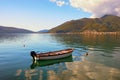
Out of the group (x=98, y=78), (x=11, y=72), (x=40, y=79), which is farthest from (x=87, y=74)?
(x=11, y=72)

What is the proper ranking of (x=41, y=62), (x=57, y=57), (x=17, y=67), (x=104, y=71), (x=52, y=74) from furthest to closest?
(x=57, y=57), (x=41, y=62), (x=17, y=67), (x=104, y=71), (x=52, y=74)

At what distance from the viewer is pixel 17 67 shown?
125ft

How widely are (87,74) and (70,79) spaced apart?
4.81 metres

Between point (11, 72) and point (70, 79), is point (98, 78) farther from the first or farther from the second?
point (11, 72)

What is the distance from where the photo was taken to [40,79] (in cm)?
2892

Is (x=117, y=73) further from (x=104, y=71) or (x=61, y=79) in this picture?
(x=61, y=79)

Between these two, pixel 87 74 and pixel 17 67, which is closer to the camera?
pixel 87 74

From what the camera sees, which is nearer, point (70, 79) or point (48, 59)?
point (70, 79)

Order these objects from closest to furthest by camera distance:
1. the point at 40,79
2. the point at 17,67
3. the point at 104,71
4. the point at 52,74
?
the point at 40,79, the point at 52,74, the point at 104,71, the point at 17,67

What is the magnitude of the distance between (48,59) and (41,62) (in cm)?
254

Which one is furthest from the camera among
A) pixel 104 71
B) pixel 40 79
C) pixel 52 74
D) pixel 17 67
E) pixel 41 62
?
pixel 41 62

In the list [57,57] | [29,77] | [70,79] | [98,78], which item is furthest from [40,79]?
[57,57]

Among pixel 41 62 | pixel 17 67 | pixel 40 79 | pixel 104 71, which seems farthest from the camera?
pixel 41 62

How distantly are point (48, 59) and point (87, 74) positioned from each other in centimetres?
1618
